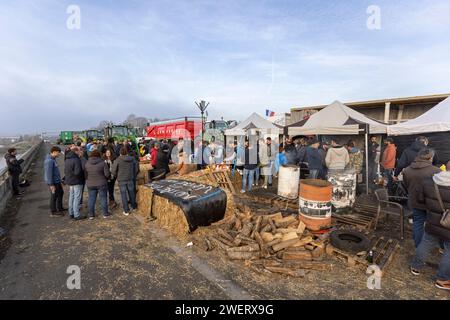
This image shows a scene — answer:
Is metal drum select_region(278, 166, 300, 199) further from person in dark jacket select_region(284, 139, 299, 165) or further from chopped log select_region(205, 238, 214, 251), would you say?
chopped log select_region(205, 238, 214, 251)

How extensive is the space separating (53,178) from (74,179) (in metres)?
0.65

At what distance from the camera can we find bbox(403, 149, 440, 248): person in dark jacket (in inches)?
161

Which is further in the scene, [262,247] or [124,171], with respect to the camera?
[124,171]

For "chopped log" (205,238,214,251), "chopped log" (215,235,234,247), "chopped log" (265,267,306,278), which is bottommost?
"chopped log" (265,267,306,278)

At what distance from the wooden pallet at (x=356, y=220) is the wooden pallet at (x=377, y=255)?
2.26 feet

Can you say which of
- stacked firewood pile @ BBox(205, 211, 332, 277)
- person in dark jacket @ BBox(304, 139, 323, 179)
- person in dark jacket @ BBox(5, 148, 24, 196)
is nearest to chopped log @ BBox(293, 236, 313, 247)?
stacked firewood pile @ BBox(205, 211, 332, 277)

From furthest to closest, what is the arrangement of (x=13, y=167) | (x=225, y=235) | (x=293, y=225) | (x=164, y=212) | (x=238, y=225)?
(x=13, y=167), (x=164, y=212), (x=238, y=225), (x=293, y=225), (x=225, y=235)

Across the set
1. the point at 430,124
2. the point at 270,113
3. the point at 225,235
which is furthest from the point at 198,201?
the point at 270,113

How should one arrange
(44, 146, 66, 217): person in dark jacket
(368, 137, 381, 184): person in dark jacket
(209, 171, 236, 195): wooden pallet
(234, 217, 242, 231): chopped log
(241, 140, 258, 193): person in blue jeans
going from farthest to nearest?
(368, 137, 381, 184): person in dark jacket < (209, 171, 236, 195): wooden pallet < (241, 140, 258, 193): person in blue jeans < (44, 146, 66, 217): person in dark jacket < (234, 217, 242, 231): chopped log

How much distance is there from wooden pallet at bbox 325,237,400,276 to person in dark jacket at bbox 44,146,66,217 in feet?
23.8

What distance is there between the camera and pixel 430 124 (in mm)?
7434

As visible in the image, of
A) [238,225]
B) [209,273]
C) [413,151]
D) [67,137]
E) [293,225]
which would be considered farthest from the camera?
[67,137]

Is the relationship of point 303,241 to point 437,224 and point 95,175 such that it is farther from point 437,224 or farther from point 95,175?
point 95,175
